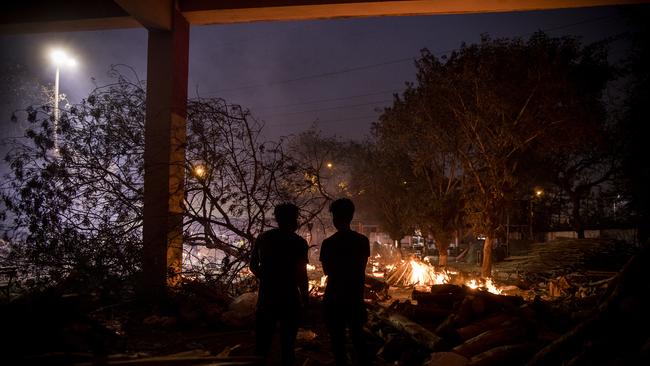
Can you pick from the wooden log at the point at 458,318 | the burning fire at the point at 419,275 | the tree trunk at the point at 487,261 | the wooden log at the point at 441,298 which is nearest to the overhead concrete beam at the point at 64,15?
the wooden log at the point at 441,298

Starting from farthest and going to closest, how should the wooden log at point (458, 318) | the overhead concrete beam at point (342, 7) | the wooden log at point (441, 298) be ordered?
1. the overhead concrete beam at point (342, 7)
2. the wooden log at point (441, 298)
3. the wooden log at point (458, 318)

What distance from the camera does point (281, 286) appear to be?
3904 mm

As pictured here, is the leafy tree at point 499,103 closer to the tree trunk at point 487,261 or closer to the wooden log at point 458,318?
the tree trunk at point 487,261

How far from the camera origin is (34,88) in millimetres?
24641

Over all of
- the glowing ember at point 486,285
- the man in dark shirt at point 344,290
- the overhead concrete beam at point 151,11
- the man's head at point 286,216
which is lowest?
the glowing ember at point 486,285

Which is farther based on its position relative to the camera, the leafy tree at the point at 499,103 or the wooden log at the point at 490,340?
the leafy tree at the point at 499,103

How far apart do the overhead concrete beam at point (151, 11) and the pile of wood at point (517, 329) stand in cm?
694

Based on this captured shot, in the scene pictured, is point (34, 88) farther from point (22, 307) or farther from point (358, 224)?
point (22, 307)

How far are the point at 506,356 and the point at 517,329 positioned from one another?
2.19 feet

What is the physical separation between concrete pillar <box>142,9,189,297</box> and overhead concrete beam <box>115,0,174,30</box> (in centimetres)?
14

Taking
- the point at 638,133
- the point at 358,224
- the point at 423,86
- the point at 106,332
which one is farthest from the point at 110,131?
the point at 358,224

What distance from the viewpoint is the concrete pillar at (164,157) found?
7.80 m

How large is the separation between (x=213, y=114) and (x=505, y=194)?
39.3 ft

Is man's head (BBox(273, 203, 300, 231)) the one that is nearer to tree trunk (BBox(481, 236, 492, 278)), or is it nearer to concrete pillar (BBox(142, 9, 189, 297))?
concrete pillar (BBox(142, 9, 189, 297))
